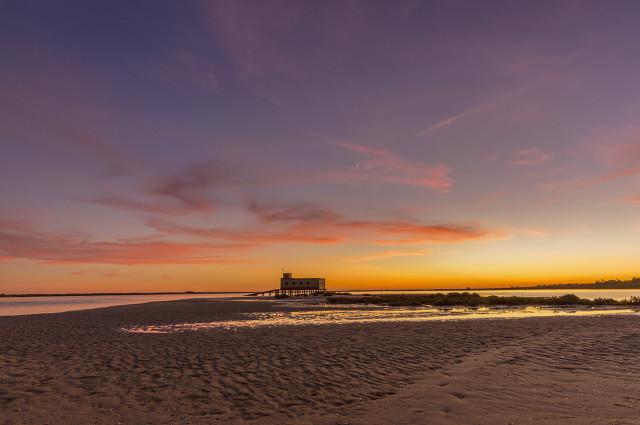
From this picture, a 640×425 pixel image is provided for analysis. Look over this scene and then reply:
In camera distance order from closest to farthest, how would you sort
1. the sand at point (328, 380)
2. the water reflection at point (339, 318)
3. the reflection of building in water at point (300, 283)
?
the sand at point (328, 380) → the water reflection at point (339, 318) → the reflection of building in water at point (300, 283)

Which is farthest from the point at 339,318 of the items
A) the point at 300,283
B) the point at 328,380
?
the point at 300,283

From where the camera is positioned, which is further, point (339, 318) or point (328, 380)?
point (339, 318)

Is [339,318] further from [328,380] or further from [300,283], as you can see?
[300,283]

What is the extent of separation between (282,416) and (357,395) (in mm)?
2519

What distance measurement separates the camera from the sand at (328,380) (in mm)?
10078

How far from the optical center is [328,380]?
13578 millimetres

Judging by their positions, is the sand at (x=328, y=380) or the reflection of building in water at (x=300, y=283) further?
the reflection of building in water at (x=300, y=283)

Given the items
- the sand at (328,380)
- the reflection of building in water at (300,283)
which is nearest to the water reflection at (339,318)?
the sand at (328,380)

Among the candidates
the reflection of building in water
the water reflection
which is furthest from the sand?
the reflection of building in water

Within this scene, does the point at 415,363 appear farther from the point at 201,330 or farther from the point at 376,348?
the point at 201,330

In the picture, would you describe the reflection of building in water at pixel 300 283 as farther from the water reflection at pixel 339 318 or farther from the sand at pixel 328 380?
the sand at pixel 328 380

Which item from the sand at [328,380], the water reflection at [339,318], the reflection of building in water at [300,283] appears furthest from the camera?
the reflection of building in water at [300,283]

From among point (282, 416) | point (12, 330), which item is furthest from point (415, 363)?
point (12, 330)

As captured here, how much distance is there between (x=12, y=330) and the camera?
1236 inches
